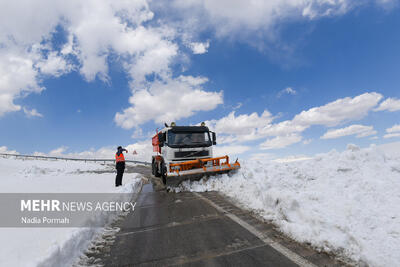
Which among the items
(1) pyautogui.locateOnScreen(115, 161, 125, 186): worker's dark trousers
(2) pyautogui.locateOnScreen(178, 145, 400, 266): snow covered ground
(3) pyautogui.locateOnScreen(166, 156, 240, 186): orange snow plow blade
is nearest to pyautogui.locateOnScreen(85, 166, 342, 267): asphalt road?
(2) pyautogui.locateOnScreen(178, 145, 400, 266): snow covered ground

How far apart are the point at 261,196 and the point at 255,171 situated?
291 centimetres

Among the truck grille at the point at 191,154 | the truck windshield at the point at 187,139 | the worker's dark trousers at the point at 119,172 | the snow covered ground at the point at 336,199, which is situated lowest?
the snow covered ground at the point at 336,199

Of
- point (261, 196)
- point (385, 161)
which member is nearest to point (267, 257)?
point (261, 196)

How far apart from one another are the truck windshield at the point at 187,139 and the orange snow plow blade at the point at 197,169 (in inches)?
39.6

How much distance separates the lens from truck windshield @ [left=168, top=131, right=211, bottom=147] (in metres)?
10.3

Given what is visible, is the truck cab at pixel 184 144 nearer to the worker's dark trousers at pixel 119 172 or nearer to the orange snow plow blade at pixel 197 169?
the orange snow plow blade at pixel 197 169

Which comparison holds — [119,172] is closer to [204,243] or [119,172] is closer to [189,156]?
[189,156]

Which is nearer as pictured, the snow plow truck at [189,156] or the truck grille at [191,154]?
the snow plow truck at [189,156]

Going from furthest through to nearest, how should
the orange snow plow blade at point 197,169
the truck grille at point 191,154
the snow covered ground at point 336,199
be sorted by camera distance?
the truck grille at point 191,154 → the orange snow plow blade at point 197,169 → the snow covered ground at point 336,199

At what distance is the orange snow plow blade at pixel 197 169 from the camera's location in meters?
9.36

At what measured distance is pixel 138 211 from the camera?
6.41m

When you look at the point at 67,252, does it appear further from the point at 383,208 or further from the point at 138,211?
the point at 383,208

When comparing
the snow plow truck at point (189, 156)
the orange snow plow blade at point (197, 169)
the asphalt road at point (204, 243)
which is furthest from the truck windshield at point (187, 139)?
the asphalt road at point (204, 243)

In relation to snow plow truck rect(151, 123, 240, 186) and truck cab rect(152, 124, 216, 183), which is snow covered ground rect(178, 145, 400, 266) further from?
truck cab rect(152, 124, 216, 183)
